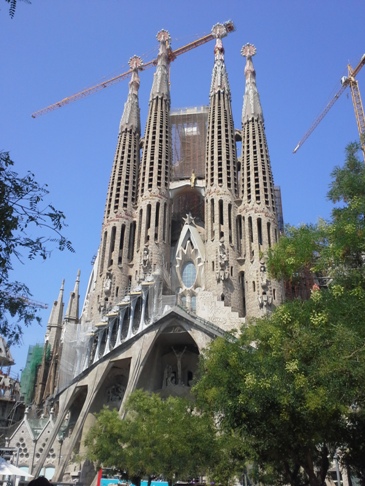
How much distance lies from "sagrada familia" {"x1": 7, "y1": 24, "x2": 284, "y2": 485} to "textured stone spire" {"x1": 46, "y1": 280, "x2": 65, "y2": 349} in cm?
11

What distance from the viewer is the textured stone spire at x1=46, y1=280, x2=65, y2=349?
159 ft

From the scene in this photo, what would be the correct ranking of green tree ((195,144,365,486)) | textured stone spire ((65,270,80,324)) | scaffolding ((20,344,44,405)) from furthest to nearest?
scaffolding ((20,344,44,405)), textured stone spire ((65,270,80,324)), green tree ((195,144,365,486))

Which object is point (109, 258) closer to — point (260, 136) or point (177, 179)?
point (177, 179)

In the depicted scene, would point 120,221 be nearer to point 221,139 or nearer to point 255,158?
point 221,139

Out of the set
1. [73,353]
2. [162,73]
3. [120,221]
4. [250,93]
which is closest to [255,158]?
[250,93]

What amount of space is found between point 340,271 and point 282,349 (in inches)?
107

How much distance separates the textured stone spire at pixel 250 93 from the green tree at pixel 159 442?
32.3 meters

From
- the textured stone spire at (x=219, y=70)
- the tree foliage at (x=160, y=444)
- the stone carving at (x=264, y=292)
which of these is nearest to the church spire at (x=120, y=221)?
the textured stone spire at (x=219, y=70)

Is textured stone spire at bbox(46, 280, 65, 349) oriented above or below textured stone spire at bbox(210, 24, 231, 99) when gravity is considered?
below

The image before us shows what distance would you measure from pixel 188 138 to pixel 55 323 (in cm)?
2340

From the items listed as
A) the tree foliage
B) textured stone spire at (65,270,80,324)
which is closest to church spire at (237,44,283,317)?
the tree foliage

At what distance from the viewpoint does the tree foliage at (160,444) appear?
628 inches

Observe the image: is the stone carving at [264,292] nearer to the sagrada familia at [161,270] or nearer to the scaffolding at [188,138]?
the sagrada familia at [161,270]

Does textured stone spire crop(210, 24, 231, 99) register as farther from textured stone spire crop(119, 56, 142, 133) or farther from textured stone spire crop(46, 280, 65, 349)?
textured stone spire crop(46, 280, 65, 349)
